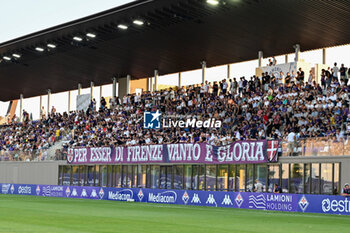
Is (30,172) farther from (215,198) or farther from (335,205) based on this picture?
(335,205)

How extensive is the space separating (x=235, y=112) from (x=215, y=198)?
22.5 ft

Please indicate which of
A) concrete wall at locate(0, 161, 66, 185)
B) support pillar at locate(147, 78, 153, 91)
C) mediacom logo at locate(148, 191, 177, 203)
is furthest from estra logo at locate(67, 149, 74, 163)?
support pillar at locate(147, 78, 153, 91)

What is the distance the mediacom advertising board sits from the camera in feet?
104

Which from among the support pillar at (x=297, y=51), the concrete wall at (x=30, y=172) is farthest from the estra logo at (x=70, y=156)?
the support pillar at (x=297, y=51)

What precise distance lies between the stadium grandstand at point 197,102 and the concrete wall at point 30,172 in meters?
0.11

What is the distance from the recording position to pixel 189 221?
24.5 m

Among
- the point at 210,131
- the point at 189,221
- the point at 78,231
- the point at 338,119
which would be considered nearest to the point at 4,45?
the point at 210,131

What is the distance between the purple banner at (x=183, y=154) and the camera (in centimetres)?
3694

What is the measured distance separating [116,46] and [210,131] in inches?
540

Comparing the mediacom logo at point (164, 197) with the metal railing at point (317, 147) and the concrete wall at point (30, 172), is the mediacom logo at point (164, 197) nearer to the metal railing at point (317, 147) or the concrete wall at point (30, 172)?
the metal railing at point (317, 147)

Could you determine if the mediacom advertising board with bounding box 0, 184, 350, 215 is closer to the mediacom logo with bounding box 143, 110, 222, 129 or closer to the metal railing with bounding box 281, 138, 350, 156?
the metal railing with bounding box 281, 138, 350, 156

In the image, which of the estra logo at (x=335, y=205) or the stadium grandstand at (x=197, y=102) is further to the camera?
the stadium grandstand at (x=197, y=102)

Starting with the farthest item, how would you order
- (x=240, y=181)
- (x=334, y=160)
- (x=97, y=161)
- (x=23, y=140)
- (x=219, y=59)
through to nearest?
1. (x=23, y=140)
2. (x=219, y=59)
3. (x=97, y=161)
4. (x=240, y=181)
5. (x=334, y=160)

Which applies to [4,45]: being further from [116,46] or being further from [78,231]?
[78,231]
